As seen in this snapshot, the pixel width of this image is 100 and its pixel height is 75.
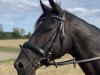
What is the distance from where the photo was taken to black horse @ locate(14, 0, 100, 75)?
5164 millimetres

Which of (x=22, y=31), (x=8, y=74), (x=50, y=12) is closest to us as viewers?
(x=50, y=12)

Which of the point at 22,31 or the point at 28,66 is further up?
the point at 28,66

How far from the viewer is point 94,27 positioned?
5.70m

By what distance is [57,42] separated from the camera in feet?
17.4

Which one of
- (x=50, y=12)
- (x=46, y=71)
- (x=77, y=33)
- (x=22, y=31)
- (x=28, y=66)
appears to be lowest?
(x=22, y=31)

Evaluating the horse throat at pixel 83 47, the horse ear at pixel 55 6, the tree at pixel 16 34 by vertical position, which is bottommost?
the tree at pixel 16 34

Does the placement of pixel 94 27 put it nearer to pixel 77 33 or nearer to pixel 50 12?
pixel 77 33

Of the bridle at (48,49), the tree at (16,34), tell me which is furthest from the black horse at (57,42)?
the tree at (16,34)

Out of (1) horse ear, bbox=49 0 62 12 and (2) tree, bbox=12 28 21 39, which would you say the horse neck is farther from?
(2) tree, bbox=12 28 21 39

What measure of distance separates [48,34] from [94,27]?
899 mm

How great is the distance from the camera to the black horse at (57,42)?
5.16 m

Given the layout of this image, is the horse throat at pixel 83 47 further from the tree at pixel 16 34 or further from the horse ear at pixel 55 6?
the tree at pixel 16 34

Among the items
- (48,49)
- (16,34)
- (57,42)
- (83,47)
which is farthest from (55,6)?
(16,34)

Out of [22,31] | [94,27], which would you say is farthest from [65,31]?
[22,31]
